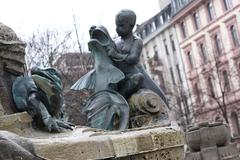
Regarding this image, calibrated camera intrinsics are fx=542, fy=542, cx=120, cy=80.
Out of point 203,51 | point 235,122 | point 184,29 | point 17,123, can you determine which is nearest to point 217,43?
point 203,51

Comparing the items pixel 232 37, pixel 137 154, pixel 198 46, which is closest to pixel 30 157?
pixel 137 154

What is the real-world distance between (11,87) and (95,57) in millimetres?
2259

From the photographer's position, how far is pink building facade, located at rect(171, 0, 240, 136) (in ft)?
159

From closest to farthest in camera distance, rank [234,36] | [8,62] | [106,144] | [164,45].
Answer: [106,144], [8,62], [234,36], [164,45]

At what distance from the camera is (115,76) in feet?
20.7

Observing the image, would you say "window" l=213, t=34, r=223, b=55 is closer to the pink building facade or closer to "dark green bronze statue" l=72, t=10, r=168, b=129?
the pink building facade

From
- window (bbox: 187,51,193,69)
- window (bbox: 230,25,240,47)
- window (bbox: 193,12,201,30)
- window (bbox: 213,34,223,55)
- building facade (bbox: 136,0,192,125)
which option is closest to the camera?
window (bbox: 230,25,240,47)

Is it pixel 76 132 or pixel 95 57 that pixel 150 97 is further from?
pixel 76 132

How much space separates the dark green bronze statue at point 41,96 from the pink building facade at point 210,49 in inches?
1627

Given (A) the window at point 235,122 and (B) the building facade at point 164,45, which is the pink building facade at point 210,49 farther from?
(B) the building facade at point 164,45

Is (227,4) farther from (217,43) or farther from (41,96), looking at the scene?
(41,96)

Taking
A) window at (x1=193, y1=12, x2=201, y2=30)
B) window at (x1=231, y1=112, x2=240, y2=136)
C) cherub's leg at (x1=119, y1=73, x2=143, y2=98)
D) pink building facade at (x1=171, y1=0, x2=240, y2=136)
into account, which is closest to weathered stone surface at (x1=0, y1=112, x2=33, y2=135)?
cherub's leg at (x1=119, y1=73, x2=143, y2=98)

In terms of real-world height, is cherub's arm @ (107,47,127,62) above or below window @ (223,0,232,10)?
below

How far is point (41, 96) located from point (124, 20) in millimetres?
2661
